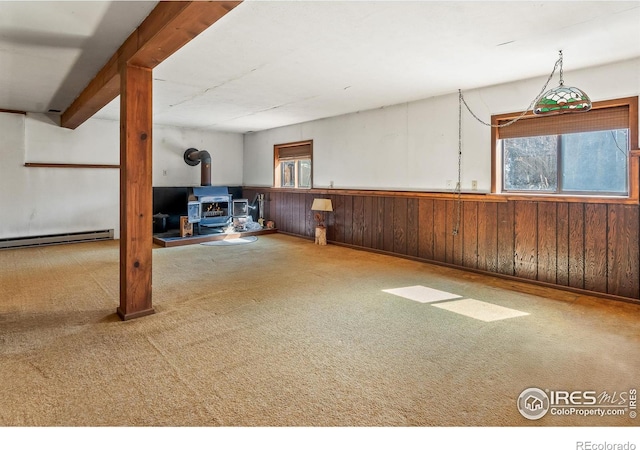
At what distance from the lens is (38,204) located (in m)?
6.73

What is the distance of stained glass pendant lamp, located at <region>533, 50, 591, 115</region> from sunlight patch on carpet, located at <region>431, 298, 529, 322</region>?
187 centimetres

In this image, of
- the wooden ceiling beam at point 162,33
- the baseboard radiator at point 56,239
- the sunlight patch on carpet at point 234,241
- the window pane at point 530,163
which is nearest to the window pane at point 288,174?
the sunlight patch on carpet at point 234,241

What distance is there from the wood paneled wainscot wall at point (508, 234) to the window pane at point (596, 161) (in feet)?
0.89

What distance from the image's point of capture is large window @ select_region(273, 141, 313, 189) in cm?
768

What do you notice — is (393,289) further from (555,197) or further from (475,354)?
(555,197)

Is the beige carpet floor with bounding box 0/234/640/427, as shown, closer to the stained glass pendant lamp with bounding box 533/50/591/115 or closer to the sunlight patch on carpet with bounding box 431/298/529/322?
the sunlight patch on carpet with bounding box 431/298/529/322

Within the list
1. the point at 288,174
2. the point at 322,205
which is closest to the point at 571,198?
the point at 322,205

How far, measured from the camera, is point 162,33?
2.59 meters

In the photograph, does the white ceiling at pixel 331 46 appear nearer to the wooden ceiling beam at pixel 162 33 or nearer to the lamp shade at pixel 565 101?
the wooden ceiling beam at pixel 162 33

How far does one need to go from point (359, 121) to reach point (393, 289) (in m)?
3.37

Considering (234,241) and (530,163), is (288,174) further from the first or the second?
(530,163)

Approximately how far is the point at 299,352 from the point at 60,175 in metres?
6.54

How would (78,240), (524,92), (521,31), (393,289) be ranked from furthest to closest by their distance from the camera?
(78,240) < (524,92) < (393,289) < (521,31)

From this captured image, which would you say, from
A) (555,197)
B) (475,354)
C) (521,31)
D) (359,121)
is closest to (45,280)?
(475,354)
